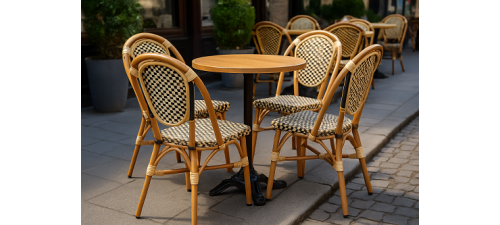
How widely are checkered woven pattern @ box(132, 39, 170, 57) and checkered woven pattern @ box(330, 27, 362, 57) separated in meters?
2.93

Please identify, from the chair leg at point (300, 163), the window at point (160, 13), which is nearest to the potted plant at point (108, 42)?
the window at point (160, 13)

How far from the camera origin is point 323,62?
338 cm

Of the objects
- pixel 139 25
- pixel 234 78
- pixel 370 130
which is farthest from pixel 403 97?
pixel 139 25

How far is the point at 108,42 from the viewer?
190 inches

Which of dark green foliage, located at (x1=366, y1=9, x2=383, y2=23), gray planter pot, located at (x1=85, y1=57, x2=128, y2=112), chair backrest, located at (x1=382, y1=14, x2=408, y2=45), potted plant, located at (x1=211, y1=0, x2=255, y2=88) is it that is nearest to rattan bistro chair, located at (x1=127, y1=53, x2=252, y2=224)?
gray planter pot, located at (x1=85, y1=57, x2=128, y2=112)

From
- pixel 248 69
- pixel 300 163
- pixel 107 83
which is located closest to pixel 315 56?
pixel 300 163

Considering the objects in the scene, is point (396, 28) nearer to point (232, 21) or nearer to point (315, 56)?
point (232, 21)

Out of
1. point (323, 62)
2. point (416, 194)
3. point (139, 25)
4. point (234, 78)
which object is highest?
point (139, 25)

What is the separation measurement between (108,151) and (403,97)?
4.15 meters

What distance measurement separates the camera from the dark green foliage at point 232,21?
626 centimetres

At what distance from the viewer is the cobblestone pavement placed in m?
2.56

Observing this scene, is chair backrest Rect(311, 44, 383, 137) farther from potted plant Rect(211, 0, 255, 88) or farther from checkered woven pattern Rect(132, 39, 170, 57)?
potted plant Rect(211, 0, 255, 88)

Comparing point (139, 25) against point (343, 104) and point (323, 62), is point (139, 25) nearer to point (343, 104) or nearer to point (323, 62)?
point (323, 62)

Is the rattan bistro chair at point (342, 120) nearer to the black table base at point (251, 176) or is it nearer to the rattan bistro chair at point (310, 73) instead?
the black table base at point (251, 176)
